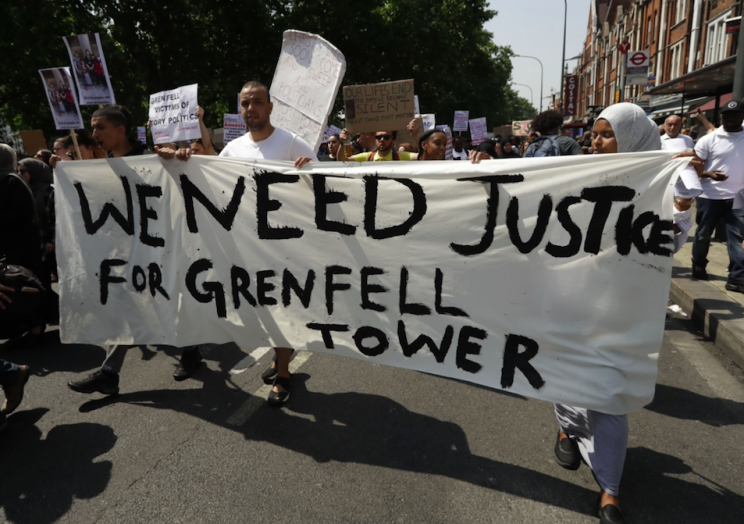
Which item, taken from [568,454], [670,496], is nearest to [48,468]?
[568,454]

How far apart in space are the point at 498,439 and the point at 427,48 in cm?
2187

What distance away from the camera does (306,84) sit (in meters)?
4.49

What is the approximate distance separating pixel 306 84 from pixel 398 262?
2325mm

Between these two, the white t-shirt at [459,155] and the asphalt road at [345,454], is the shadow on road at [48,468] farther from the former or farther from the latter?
the white t-shirt at [459,155]

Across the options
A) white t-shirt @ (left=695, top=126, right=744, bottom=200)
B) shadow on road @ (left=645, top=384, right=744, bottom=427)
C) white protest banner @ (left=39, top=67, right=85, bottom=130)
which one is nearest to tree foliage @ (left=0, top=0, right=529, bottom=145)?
white protest banner @ (left=39, top=67, right=85, bottom=130)

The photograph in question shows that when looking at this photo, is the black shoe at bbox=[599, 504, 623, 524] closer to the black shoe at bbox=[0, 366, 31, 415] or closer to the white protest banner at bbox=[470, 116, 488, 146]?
the black shoe at bbox=[0, 366, 31, 415]

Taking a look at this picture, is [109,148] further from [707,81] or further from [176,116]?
[707,81]

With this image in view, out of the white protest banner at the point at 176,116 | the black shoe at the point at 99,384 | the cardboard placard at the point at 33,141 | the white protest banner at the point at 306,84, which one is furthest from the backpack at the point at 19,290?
the cardboard placard at the point at 33,141

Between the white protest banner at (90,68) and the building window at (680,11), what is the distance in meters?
32.2

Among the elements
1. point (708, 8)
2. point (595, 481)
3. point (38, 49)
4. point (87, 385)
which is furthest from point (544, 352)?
point (708, 8)

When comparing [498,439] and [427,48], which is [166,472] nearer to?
[498,439]

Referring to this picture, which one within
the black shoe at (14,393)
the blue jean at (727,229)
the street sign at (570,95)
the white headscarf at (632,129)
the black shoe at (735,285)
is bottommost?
the black shoe at (735,285)

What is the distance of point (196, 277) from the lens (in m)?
3.32

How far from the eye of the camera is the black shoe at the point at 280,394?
136 inches
